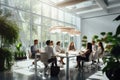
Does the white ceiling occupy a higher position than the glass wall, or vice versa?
the white ceiling

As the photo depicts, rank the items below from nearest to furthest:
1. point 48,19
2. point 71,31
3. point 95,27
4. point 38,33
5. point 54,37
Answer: point 71,31, point 38,33, point 48,19, point 54,37, point 95,27

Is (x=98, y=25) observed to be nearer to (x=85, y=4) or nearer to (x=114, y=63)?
(x=85, y=4)

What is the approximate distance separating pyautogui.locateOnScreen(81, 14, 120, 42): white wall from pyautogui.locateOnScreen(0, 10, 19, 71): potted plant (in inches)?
416

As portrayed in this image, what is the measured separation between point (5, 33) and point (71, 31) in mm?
3131

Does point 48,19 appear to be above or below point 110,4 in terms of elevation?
below

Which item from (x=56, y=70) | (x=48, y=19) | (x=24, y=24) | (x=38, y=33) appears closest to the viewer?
(x=56, y=70)

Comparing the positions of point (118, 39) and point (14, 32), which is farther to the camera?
point (14, 32)

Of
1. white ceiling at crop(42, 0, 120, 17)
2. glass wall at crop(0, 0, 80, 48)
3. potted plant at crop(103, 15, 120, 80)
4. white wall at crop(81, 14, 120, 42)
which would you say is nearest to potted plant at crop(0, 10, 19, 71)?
glass wall at crop(0, 0, 80, 48)

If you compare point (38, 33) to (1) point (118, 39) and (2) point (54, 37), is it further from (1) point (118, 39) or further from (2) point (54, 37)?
(1) point (118, 39)

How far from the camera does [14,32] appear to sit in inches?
212

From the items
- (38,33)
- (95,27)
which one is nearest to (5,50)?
(38,33)

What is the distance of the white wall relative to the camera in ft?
45.4

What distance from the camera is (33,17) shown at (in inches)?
396

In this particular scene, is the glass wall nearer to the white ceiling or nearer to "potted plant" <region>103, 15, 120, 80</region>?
the white ceiling
